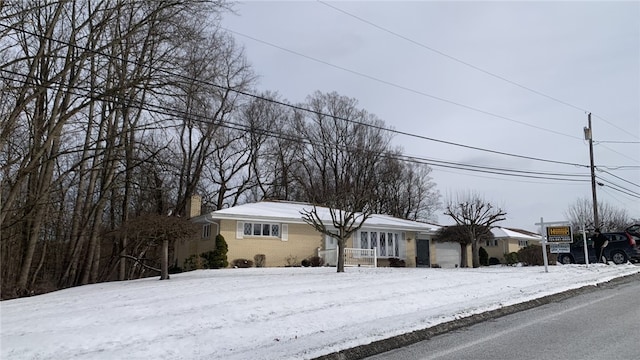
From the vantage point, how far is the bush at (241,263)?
79.9 ft

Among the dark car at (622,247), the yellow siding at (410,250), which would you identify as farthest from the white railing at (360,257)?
the dark car at (622,247)

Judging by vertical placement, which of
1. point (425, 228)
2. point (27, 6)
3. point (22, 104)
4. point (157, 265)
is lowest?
point (157, 265)

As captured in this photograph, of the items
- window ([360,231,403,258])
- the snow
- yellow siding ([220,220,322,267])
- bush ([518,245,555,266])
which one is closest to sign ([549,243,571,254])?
the snow

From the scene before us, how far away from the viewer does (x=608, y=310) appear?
9.54 m

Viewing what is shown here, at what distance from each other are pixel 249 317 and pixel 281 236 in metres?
17.6

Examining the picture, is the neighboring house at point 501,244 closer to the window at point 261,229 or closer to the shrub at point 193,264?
the window at point 261,229

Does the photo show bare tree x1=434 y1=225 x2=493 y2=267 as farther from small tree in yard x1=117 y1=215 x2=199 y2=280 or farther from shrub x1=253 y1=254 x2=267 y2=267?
small tree in yard x1=117 y1=215 x2=199 y2=280

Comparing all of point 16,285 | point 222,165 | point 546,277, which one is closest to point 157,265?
point 222,165

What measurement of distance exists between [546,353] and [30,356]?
22.7 ft

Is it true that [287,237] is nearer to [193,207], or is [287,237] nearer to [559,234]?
[193,207]

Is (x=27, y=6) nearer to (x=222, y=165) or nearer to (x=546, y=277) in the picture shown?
(x=546, y=277)

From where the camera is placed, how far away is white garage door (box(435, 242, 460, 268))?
3525 cm

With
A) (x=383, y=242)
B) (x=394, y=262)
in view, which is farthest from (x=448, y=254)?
(x=383, y=242)

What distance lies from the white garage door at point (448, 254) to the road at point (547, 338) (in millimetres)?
25322
